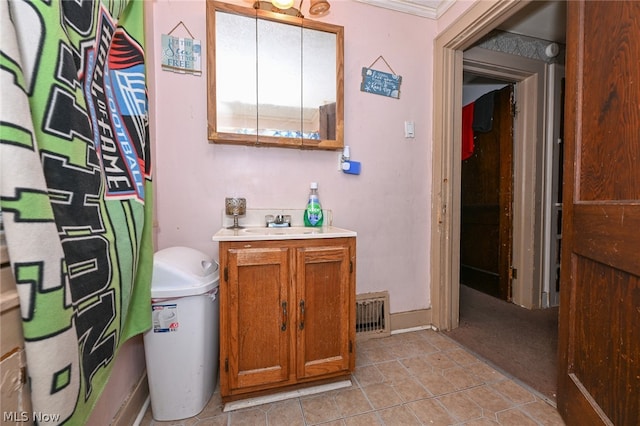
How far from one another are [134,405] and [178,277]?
0.60 metres

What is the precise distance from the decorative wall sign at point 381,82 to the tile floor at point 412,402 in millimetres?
1734

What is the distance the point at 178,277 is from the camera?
1.10 meters

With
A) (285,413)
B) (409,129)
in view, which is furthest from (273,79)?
(285,413)

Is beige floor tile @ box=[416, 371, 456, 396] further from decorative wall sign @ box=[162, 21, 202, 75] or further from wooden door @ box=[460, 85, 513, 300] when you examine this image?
decorative wall sign @ box=[162, 21, 202, 75]

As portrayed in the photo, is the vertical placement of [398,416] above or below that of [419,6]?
below

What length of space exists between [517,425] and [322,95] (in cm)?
192

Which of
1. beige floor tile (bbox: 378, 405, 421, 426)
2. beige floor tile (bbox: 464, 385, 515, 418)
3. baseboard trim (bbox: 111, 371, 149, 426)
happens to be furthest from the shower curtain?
beige floor tile (bbox: 464, 385, 515, 418)

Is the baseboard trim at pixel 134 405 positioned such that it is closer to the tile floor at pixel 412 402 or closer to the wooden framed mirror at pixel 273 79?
the tile floor at pixel 412 402

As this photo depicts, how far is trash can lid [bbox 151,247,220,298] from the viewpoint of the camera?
1079 mm

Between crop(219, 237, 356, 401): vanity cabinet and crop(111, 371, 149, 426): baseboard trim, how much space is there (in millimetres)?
372

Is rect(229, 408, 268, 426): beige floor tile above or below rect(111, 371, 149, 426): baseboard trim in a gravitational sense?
below

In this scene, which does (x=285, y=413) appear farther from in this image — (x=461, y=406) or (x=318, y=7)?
(x=318, y=7)

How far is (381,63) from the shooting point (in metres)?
1.78

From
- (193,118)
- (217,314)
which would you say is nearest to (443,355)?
(217,314)
